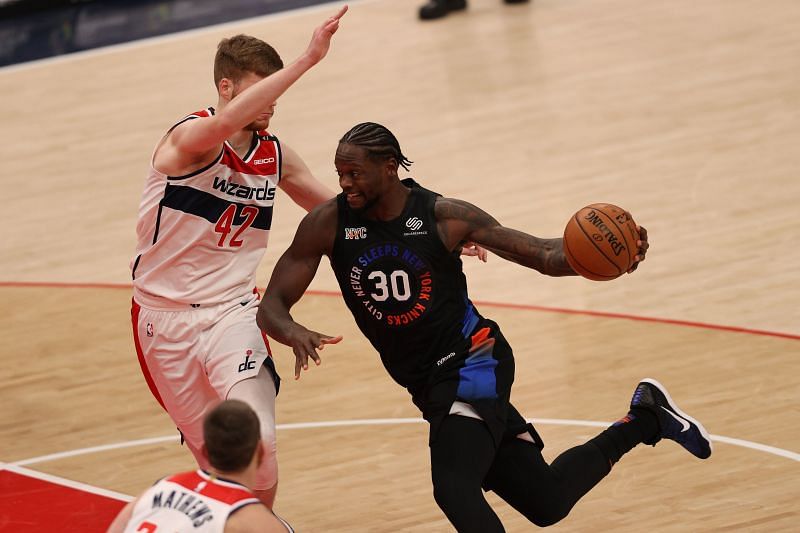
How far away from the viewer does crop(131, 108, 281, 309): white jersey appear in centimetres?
638

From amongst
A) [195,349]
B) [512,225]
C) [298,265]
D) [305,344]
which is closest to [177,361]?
[195,349]

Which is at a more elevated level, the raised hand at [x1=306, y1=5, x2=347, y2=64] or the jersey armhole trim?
the raised hand at [x1=306, y1=5, x2=347, y2=64]

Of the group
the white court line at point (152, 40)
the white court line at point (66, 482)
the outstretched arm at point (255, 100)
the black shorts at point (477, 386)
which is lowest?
the white court line at point (66, 482)

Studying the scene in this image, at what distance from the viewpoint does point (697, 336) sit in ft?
30.0

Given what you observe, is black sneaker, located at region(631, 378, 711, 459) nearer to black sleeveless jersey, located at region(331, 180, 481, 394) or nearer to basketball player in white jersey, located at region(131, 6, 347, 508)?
black sleeveless jersey, located at region(331, 180, 481, 394)

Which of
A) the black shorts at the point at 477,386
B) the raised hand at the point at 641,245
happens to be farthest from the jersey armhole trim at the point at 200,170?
the raised hand at the point at 641,245

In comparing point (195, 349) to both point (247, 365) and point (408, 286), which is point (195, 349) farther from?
point (408, 286)

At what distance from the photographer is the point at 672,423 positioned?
6742 millimetres

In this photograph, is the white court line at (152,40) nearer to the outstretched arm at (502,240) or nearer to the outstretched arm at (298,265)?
the outstretched arm at (298,265)

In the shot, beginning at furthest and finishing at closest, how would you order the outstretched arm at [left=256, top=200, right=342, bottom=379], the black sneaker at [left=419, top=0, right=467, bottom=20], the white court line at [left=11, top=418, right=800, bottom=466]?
the black sneaker at [left=419, top=0, right=467, bottom=20]
the white court line at [left=11, top=418, right=800, bottom=466]
the outstretched arm at [left=256, top=200, right=342, bottom=379]

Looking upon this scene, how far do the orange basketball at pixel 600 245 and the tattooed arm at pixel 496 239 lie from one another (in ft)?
0.24

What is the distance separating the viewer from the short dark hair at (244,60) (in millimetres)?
6254

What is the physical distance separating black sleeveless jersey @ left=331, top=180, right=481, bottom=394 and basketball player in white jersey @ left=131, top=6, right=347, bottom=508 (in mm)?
619

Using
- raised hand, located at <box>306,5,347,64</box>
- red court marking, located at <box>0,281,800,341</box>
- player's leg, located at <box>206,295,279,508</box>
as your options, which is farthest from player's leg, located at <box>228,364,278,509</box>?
red court marking, located at <box>0,281,800,341</box>
